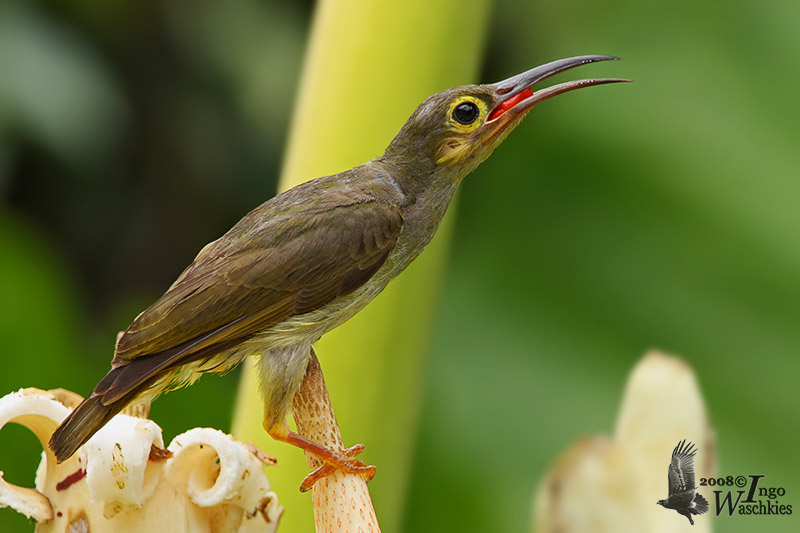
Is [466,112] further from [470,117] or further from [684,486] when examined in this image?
[684,486]

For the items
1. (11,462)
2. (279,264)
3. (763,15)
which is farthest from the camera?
(763,15)

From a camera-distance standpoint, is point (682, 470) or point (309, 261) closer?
point (309, 261)

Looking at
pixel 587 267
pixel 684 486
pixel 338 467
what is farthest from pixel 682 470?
pixel 587 267

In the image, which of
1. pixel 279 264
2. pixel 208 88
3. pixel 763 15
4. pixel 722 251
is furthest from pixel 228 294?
pixel 208 88

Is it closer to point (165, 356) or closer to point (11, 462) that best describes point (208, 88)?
point (11, 462)

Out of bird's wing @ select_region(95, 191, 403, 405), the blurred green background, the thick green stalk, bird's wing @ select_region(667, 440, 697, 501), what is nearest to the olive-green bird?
bird's wing @ select_region(95, 191, 403, 405)

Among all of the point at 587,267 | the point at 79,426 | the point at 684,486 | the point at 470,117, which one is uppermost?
the point at 587,267

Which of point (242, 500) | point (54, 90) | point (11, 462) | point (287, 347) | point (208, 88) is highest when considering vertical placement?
point (208, 88)
